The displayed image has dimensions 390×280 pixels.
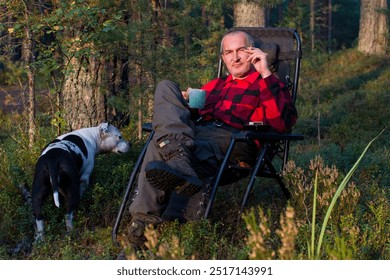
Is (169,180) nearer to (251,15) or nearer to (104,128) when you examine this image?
(104,128)

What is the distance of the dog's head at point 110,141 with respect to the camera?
255 inches

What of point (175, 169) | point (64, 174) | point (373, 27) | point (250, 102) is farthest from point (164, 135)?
point (373, 27)

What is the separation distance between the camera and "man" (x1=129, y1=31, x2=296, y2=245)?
4594 millimetres

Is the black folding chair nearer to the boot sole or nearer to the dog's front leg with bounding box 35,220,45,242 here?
the boot sole

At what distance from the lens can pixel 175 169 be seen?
4441 mm

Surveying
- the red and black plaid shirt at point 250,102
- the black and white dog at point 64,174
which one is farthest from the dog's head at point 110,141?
the red and black plaid shirt at point 250,102

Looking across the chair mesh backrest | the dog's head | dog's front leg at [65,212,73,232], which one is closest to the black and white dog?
dog's front leg at [65,212,73,232]

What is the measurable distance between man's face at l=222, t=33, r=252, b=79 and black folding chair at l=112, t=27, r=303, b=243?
0.45 m

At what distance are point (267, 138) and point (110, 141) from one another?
1922 mm

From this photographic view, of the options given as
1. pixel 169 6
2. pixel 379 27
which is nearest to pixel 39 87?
pixel 169 6

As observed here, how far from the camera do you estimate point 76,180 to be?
558 centimetres

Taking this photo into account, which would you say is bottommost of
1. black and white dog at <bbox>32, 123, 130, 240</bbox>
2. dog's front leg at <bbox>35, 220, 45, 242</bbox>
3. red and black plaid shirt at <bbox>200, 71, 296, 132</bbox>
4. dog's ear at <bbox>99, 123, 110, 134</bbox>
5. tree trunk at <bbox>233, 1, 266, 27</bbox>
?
dog's front leg at <bbox>35, 220, 45, 242</bbox>

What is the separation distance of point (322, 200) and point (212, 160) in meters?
0.85

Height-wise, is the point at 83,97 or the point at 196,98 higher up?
the point at 196,98
